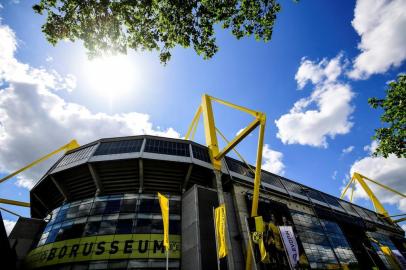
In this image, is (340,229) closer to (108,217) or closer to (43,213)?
(108,217)

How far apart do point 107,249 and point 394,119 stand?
28649 millimetres

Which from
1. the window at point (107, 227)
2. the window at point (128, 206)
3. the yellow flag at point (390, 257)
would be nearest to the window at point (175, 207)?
the window at point (128, 206)

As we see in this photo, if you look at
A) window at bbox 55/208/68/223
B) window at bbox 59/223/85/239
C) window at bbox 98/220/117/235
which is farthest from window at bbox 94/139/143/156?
window at bbox 59/223/85/239

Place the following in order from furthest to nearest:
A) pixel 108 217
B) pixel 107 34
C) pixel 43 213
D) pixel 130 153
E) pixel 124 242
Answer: pixel 43 213
pixel 130 153
pixel 108 217
pixel 124 242
pixel 107 34

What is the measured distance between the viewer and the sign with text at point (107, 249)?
60.3 ft

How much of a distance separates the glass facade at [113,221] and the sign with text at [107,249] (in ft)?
1.10

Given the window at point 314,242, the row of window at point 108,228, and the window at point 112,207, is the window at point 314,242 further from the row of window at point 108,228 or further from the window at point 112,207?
the window at point 112,207

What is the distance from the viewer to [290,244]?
74.6ft

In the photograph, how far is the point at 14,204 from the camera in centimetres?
3073

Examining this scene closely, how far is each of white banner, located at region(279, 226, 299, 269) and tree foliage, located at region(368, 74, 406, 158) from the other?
1224 cm

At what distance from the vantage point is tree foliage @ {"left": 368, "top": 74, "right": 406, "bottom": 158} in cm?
1934

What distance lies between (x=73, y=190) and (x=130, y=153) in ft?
27.5

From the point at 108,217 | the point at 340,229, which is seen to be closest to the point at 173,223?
the point at 108,217

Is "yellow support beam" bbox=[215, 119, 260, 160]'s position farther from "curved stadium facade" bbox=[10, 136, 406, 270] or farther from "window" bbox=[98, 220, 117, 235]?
"window" bbox=[98, 220, 117, 235]
